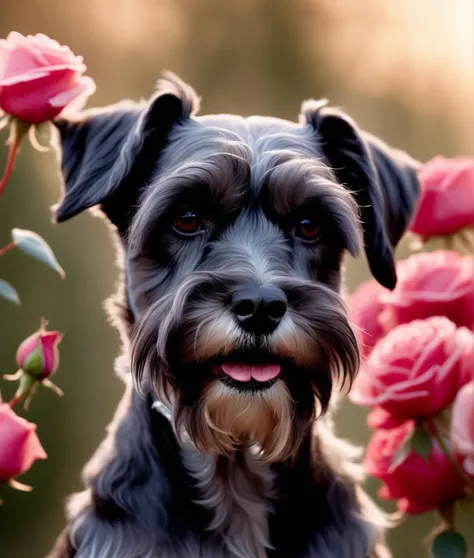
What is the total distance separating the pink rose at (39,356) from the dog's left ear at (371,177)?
101 cm

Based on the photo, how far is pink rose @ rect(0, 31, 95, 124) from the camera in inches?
91.3

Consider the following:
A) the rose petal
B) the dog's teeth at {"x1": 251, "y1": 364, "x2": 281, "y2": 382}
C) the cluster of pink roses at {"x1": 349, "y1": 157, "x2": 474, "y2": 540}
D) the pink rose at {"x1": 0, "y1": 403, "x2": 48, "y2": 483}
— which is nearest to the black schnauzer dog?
the dog's teeth at {"x1": 251, "y1": 364, "x2": 281, "y2": 382}

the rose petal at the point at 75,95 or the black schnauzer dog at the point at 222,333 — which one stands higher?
the rose petal at the point at 75,95

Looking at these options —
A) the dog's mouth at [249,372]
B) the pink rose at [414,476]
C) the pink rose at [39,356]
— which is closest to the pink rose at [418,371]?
the pink rose at [414,476]

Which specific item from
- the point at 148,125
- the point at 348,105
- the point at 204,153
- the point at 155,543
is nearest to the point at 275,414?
the point at 155,543

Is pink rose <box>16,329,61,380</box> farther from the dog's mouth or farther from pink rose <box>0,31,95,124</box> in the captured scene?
pink rose <box>0,31,95,124</box>

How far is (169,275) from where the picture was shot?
8.77ft

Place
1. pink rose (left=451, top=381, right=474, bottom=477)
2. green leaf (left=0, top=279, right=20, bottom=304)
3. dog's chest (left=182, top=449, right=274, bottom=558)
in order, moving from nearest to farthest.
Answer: pink rose (left=451, top=381, right=474, bottom=477) < green leaf (left=0, top=279, right=20, bottom=304) < dog's chest (left=182, top=449, right=274, bottom=558)

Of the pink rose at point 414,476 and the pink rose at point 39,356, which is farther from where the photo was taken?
the pink rose at point 414,476

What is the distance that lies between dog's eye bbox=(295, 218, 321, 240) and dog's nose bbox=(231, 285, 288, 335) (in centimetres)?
43

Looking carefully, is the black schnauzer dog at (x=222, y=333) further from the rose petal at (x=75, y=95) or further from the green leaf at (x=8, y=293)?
the green leaf at (x=8, y=293)

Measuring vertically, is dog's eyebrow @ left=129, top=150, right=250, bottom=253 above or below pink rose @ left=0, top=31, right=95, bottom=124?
below

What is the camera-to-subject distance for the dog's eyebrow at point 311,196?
2621mm

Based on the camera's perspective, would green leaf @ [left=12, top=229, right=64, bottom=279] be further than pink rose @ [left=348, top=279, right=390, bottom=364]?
No
